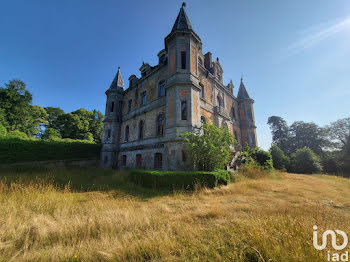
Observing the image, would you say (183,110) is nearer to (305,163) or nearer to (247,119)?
(247,119)

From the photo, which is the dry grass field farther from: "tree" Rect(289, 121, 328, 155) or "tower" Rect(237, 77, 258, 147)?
"tree" Rect(289, 121, 328, 155)

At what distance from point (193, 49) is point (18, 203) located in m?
Answer: 15.0

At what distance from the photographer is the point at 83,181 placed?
9.77m

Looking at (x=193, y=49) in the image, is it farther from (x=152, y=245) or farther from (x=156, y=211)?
(x=152, y=245)

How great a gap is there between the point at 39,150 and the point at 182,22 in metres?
21.3

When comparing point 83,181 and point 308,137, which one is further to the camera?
point 308,137

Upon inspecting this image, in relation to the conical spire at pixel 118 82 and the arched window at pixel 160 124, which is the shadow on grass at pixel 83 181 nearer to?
the arched window at pixel 160 124

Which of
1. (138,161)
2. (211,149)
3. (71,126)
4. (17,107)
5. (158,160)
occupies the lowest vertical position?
(138,161)

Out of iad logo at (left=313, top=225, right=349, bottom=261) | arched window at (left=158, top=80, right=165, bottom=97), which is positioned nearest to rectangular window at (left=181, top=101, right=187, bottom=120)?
arched window at (left=158, top=80, right=165, bottom=97)

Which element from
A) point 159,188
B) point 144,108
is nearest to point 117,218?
point 159,188

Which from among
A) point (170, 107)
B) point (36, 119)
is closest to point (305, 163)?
point (170, 107)

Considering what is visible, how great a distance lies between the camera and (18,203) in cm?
458

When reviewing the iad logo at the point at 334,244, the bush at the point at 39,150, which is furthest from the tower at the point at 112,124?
the iad logo at the point at 334,244

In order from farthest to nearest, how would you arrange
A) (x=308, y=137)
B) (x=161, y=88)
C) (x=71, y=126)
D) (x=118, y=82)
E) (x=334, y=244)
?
(x=308, y=137) → (x=71, y=126) → (x=118, y=82) → (x=161, y=88) → (x=334, y=244)
